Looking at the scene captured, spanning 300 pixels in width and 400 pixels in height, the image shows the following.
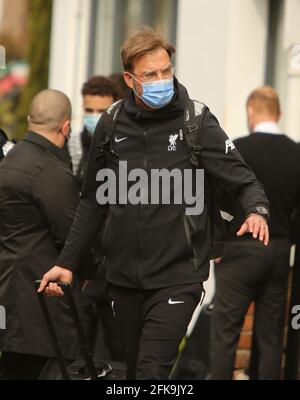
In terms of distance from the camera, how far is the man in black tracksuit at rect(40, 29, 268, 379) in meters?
5.33

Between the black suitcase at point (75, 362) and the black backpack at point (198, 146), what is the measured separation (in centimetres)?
77

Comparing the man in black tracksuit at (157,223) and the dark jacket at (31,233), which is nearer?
the man in black tracksuit at (157,223)

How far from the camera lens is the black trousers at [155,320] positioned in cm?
529

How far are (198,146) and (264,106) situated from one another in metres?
2.51

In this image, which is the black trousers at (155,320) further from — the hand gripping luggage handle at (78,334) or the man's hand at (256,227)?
the man's hand at (256,227)

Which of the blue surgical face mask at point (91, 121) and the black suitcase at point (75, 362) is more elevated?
the blue surgical face mask at point (91, 121)

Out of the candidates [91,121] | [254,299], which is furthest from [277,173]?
[91,121]

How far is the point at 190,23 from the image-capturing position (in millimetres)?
9664

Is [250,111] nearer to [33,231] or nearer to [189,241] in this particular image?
[33,231]

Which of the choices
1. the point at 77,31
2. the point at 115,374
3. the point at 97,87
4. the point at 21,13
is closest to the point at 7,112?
the point at 21,13

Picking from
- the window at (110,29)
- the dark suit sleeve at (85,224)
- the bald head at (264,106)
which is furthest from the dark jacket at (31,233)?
the window at (110,29)

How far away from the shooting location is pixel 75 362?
623 cm
